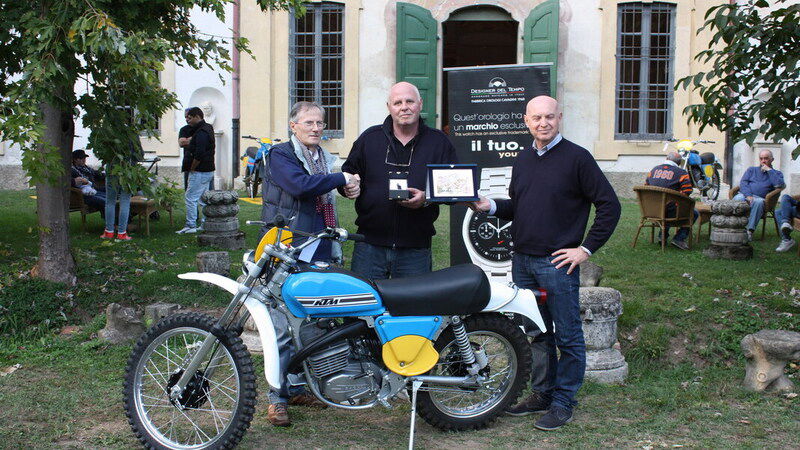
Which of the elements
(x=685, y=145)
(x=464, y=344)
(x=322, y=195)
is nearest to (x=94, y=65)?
(x=322, y=195)

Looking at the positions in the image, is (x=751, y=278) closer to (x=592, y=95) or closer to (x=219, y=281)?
(x=219, y=281)

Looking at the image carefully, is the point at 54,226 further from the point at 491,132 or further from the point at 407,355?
the point at 407,355

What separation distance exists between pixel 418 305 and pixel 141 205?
737 cm

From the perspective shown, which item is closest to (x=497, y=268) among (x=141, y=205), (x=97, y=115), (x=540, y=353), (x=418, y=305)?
(x=540, y=353)

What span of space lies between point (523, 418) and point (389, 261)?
1170mm

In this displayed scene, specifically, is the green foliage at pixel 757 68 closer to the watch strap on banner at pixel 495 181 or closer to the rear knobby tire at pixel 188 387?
the watch strap on banner at pixel 495 181

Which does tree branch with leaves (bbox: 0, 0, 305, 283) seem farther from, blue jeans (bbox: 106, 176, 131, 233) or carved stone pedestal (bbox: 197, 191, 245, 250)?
blue jeans (bbox: 106, 176, 131, 233)

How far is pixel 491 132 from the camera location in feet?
23.1

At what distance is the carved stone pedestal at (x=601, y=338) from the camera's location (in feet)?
18.3

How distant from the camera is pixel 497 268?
716cm

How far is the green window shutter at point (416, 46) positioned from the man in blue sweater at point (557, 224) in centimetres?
1120

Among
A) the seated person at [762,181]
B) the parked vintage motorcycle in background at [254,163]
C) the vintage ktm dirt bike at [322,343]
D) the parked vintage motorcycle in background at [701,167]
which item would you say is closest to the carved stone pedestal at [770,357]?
the vintage ktm dirt bike at [322,343]

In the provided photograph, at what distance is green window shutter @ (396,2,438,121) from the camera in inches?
620

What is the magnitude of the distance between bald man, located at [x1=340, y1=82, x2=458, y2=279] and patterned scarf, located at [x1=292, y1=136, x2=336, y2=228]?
7.0 inches
